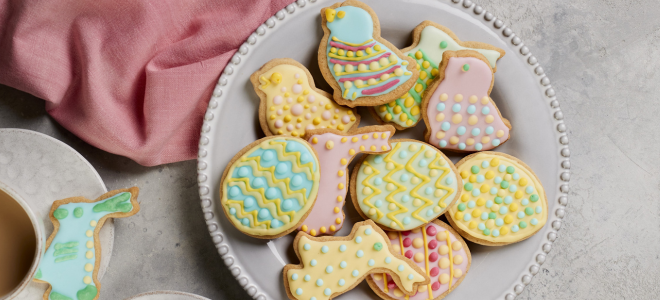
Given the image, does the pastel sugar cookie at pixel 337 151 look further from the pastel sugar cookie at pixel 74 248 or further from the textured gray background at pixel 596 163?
the pastel sugar cookie at pixel 74 248

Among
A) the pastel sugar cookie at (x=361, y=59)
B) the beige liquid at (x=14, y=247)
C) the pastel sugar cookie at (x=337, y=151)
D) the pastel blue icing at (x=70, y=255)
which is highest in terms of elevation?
the pastel sugar cookie at (x=361, y=59)

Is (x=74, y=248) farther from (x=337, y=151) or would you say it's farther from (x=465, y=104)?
(x=465, y=104)

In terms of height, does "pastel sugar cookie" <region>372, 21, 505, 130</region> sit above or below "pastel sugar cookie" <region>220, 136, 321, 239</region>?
above

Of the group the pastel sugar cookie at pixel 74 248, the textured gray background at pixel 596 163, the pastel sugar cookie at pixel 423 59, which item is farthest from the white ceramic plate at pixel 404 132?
the pastel sugar cookie at pixel 74 248

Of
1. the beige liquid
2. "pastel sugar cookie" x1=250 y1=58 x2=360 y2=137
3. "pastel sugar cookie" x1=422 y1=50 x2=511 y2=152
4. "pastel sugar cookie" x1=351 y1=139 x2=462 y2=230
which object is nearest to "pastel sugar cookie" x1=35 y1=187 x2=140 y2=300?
the beige liquid

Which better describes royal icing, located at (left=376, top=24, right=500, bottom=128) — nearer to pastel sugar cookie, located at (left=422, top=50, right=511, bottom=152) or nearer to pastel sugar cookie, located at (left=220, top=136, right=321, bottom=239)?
pastel sugar cookie, located at (left=422, top=50, right=511, bottom=152)

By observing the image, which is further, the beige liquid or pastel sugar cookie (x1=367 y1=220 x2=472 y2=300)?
pastel sugar cookie (x1=367 y1=220 x2=472 y2=300)

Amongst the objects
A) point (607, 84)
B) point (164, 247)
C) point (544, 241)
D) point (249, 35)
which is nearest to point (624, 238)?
point (544, 241)
